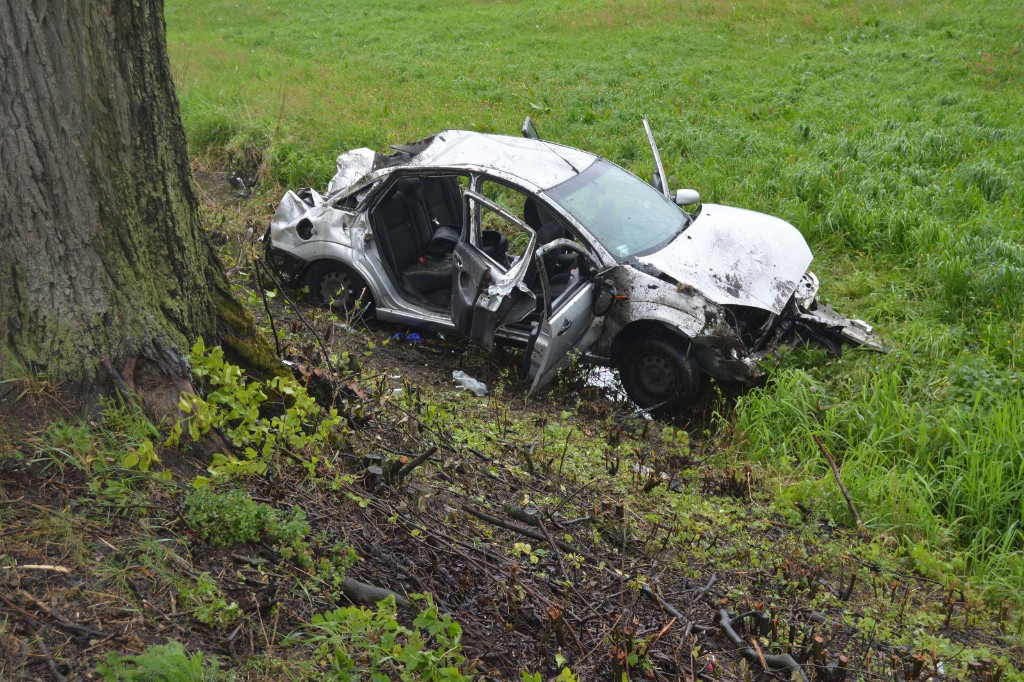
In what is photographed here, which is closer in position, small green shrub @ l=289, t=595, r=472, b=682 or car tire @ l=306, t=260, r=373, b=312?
small green shrub @ l=289, t=595, r=472, b=682

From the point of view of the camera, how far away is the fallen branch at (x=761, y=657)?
11.1ft

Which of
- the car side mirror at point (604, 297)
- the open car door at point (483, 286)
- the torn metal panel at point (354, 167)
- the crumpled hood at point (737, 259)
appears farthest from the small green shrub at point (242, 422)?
the torn metal panel at point (354, 167)

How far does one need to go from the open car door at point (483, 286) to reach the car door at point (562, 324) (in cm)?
24

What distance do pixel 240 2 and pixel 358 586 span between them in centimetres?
2666

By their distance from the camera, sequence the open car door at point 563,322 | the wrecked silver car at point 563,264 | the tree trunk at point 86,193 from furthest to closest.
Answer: the wrecked silver car at point 563,264
the open car door at point 563,322
the tree trunk at point 86,193

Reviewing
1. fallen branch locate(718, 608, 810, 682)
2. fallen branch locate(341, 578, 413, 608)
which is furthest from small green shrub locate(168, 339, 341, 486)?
fallen branch locate(718, 608, 810, 682)

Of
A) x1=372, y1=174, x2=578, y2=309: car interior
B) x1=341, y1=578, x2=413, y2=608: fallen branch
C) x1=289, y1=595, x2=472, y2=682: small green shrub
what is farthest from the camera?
x1=372, y1=174, x2=578, y2=309: car interior

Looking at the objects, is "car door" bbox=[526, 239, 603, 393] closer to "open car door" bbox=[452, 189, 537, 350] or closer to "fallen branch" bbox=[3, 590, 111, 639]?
"open car door" bbox=[452, 189, 537, 350]

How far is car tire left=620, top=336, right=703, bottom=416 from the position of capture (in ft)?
19.9

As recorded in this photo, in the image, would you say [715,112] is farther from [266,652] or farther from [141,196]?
[266,652]

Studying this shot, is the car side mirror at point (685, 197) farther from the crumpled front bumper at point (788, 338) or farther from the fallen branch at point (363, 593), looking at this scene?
the fallen branch at point (363, 593)

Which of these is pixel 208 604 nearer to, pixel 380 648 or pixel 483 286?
pixel 380 648

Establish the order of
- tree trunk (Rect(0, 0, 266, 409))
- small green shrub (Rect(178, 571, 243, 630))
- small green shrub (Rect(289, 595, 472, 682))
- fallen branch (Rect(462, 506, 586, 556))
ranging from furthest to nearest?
fallen branch (Rect(462, 506, 586, 556)) → tree trunk (Rect(0, 0, 266, 409)) → small green shrub (Rect(178, 571, 243, 630)) → small green shrub (Rect(289, 595, 472, 682))

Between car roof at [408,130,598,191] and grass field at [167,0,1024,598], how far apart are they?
2.34 metres
